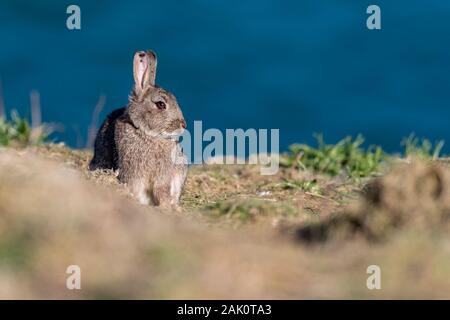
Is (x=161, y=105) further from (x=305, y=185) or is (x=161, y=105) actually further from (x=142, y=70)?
(x=305, y=185)

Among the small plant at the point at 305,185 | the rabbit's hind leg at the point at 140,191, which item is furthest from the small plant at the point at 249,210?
the small plant at the point at 305,185

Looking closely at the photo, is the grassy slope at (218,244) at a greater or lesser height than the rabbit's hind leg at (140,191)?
lesser

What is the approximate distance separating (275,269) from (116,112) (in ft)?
15.1

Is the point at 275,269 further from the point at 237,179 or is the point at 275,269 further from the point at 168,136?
the point at 237,179

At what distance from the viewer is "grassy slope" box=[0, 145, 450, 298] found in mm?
7379

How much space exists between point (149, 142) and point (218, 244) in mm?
3368

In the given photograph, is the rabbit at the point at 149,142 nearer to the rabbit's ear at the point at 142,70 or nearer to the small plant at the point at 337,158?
the rabbit's ear at the point at 142,70

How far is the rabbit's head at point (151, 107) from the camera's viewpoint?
1111cm

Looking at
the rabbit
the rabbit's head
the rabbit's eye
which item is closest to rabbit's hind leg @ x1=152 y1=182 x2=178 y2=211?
the rabbit

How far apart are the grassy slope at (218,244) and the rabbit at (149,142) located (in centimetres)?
175

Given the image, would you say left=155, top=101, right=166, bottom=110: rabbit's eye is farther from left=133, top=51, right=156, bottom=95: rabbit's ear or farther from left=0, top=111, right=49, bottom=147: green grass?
left=0, top=111, right=49, bottom=147: green grass

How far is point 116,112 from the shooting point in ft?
38.9

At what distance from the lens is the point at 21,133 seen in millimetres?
13812
